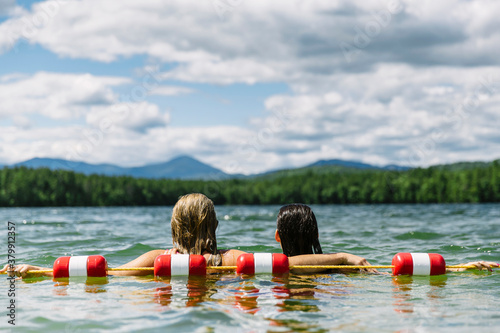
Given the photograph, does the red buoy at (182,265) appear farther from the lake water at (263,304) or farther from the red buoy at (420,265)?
the red buoy at (420,265)

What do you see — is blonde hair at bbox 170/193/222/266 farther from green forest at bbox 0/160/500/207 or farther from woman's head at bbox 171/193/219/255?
green forest at bbox 0/160/500/207

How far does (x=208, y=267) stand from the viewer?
666cm

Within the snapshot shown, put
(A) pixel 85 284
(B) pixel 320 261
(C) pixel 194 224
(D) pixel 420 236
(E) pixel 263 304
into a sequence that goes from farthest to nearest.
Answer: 1. (D) pixel 420 236
2. (A) pixel 85 284
3. (B) pixel 320 261
4. (C) pixel 194 224
5. (E) pixel 263 304

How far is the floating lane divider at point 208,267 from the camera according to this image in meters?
6.50

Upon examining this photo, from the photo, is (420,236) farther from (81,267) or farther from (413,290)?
(81,267)

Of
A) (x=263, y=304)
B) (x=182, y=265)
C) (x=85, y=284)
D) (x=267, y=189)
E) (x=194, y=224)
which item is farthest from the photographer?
(x=267, y=189)

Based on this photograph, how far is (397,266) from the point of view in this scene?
23.5ft

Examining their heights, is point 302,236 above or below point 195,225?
below

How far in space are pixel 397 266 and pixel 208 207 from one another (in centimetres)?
286

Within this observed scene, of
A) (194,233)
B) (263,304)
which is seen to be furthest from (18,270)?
(263,304)

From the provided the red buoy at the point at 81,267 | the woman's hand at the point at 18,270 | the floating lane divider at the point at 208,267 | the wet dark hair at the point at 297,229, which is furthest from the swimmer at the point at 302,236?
the woman's hand at the point at 18,270

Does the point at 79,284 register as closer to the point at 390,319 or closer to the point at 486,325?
the point at 390,319

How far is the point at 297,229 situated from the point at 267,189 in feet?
403

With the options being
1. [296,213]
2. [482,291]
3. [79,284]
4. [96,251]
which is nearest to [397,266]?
[482,291]
